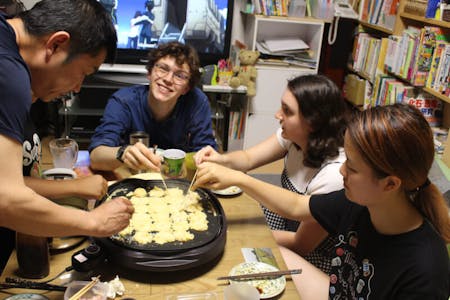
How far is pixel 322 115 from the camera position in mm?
1723

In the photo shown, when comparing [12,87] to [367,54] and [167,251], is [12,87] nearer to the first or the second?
[167,251]

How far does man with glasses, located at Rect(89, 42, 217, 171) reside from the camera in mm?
2082

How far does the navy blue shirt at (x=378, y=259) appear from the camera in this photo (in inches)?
44.2

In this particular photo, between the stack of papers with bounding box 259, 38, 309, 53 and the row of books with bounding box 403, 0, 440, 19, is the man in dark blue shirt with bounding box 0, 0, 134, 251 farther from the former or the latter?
the stack of papers with bounding box 259, 38, 309, 53

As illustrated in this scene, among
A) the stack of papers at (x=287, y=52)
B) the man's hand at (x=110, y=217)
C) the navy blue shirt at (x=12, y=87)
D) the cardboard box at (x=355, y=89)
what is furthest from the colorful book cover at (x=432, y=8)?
the navy blue shirt at (x=12, y=87)

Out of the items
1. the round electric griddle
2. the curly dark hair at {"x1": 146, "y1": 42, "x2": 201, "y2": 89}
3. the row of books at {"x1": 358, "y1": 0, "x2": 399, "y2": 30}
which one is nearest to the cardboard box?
the row of books at {"x1": 358, "y1": 0, "x2": 399, "y2": 30}

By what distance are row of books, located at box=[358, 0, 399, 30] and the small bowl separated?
3.11 m

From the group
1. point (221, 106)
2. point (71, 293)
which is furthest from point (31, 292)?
point (221, 106)

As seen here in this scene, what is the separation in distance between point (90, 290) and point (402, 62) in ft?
9.26

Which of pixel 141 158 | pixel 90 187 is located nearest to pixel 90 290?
pixel 90 187

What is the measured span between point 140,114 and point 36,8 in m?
1.08

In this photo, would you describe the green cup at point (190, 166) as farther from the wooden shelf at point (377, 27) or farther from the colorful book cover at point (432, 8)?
the wooden shelf at point (377, 27)

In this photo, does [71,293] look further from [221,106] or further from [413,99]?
[221,106]

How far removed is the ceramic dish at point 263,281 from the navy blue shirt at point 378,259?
26cm
